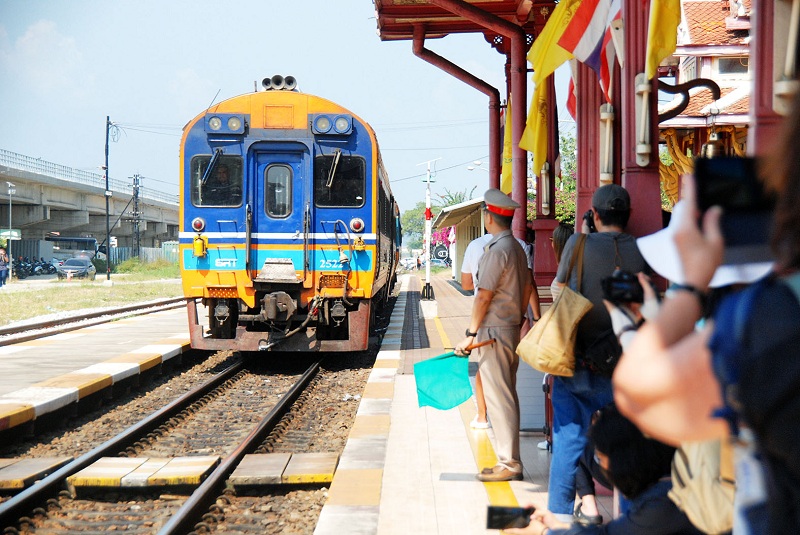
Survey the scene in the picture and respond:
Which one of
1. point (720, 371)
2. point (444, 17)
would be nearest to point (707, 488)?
point (720, 371)

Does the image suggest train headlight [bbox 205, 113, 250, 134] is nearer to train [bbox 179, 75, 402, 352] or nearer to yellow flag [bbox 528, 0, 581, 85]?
train [bbox 179, 75, 402, 352]

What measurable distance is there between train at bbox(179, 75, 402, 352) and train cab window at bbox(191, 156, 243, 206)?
0.04 feet

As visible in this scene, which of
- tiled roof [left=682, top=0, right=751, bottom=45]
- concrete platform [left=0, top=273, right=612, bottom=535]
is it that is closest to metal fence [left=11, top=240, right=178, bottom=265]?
tiled roof [left=682, top=0, right=751, bottom=45]

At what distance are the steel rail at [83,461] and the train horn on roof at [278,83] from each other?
14.2ft

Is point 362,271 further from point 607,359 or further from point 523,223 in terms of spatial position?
point 607,359

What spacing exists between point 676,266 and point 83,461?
19.4ft

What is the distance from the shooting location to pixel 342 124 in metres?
11.7

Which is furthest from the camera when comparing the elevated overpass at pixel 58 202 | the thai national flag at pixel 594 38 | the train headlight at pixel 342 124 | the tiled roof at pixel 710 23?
the elevated overpass at pixel 58 202

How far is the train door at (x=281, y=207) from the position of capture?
457 inches

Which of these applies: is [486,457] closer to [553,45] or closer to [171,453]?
[171,453]

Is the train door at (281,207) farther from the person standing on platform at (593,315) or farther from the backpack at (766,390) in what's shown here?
the backpack at (766,390)

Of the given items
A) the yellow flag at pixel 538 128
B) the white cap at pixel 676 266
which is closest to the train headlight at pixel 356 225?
the yellow flag at pixel 538 128

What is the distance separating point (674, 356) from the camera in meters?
1.53

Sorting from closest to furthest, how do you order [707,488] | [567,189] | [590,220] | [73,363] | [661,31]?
[707,488] < [590,220] < [661,31] < [73,363] < [567,189]
